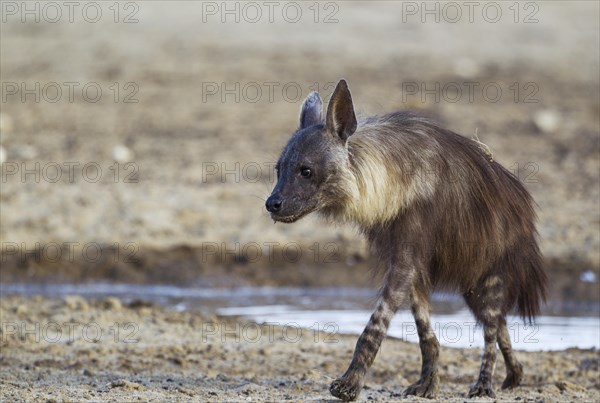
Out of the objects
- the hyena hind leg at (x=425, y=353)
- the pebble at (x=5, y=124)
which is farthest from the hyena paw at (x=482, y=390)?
the pebble at (x=5, y=124)

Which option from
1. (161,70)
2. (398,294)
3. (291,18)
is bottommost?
(398,294)

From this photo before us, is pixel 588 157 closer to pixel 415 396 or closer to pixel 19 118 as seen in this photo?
pixel 19 118

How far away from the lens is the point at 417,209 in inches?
271

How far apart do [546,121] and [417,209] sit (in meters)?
11.4

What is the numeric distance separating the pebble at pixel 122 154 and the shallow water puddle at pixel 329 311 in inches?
153

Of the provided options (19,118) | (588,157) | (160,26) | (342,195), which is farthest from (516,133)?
(342,195)

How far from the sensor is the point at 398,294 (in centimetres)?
686

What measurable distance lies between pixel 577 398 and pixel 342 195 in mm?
2034

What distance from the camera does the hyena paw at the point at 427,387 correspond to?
23.4ft

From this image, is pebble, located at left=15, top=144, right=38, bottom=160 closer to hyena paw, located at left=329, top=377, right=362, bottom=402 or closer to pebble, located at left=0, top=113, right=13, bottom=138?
pebble, located at left=0, top=113, right=13, bottom=138

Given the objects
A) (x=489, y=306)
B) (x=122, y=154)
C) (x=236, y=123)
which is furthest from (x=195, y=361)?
(x=236, y=123)

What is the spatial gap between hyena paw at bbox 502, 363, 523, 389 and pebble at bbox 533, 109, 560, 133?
1027 centimetres

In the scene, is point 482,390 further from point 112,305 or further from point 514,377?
point 112,305

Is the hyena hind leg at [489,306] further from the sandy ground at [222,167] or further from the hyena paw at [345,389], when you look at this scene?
the hyena paw at [345,389]
